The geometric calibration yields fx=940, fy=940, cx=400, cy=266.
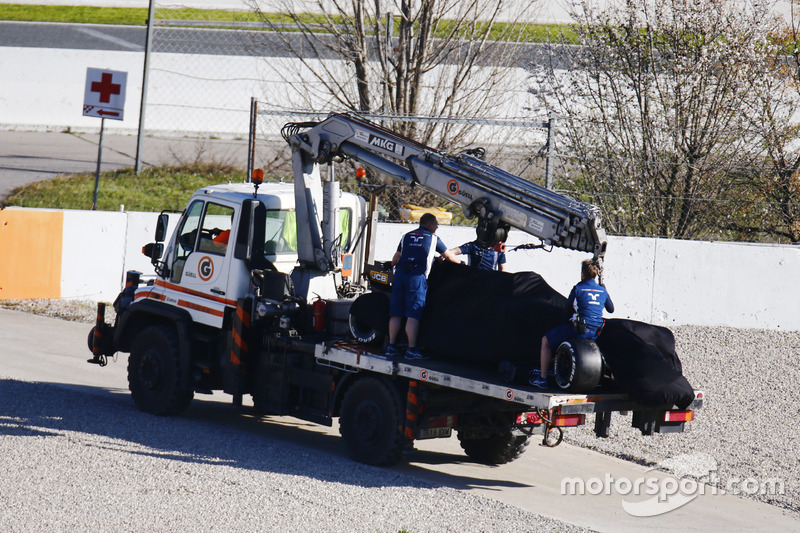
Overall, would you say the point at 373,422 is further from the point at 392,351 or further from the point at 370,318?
the point at 370,318

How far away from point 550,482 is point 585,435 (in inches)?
73.0

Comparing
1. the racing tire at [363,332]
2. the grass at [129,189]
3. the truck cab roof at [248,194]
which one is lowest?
the racing tire at [363,332]

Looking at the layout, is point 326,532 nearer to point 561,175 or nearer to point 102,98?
point 561,175

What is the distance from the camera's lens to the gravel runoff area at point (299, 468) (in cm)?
686

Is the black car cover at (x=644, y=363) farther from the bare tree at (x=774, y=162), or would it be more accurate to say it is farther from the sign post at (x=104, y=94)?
the sign post at (x=104, y=94)

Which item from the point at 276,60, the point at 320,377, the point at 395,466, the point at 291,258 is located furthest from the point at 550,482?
the point at 276,60

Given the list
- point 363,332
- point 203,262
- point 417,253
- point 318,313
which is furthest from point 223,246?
point 417,253

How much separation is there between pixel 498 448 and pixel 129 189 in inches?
518

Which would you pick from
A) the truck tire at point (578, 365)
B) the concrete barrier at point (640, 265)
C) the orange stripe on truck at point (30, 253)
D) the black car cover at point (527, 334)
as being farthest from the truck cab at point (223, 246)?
the orange stripe on truck at point (30, 253)

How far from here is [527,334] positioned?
794cm

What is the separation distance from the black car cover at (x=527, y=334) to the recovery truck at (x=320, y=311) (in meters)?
0.22

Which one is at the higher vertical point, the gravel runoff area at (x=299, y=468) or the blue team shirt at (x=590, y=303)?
the blue team shirt at (x=590, y=303)

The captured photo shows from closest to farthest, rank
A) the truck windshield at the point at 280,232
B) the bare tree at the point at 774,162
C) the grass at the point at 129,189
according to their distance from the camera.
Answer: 1. the truck windshield at the point at 280,232
2. the bare tree at the point at 774,162
3. the grass at the point at 129,189

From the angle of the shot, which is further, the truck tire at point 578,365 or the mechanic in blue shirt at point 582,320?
the mechanic in blue shirt at point 582,320
